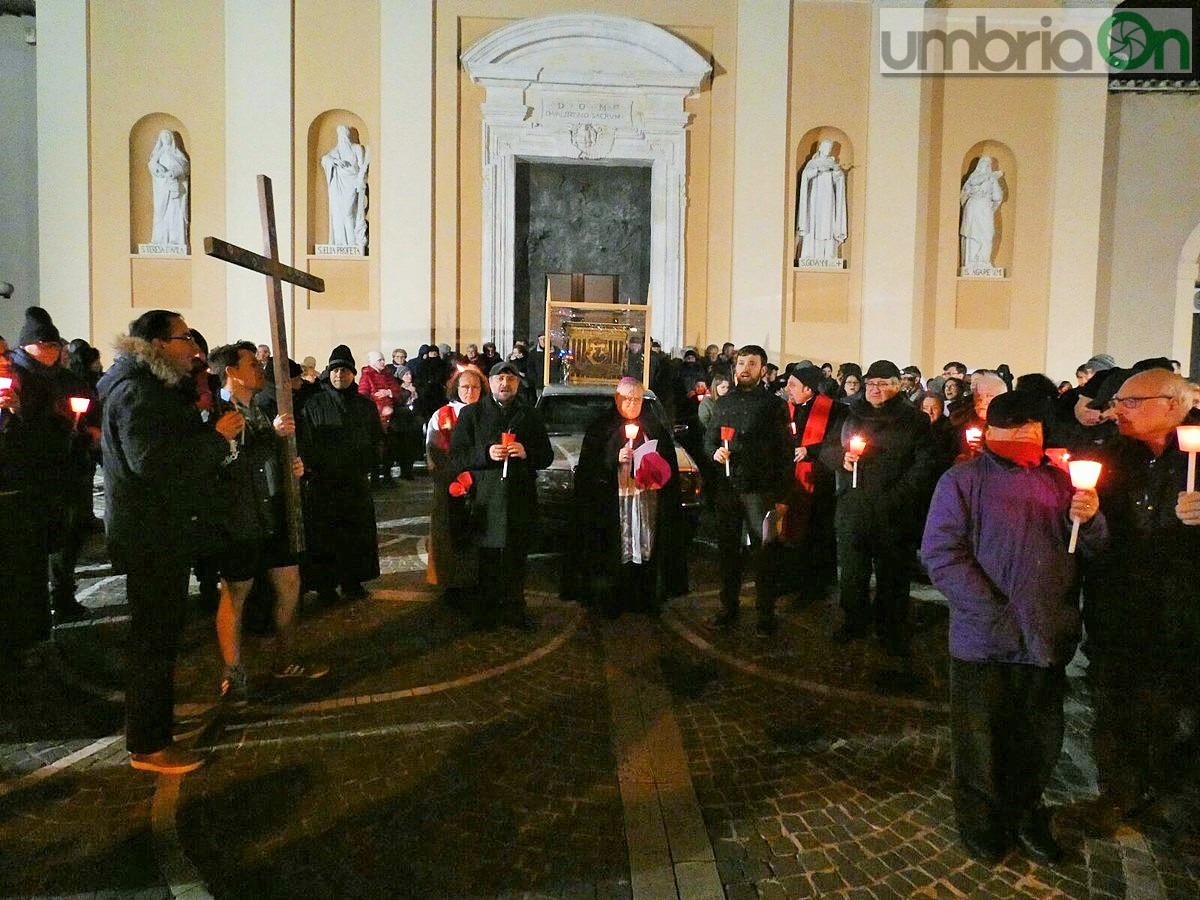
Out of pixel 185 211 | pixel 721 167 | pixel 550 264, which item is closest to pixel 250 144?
pixel 185 211

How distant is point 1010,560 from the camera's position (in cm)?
289

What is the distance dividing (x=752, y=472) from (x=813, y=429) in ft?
2.77

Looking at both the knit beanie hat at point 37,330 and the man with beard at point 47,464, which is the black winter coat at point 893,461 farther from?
the knit beanie hat at point 37,330

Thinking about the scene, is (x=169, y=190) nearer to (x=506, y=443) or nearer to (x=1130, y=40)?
(x=506, y=443)

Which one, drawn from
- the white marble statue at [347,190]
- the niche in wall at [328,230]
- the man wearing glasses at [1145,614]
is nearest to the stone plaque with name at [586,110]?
the niche in wall at [328,230]

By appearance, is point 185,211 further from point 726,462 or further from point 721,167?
point 726,462

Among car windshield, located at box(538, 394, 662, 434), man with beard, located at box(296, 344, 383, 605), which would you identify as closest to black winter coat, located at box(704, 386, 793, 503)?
man with beard, located at box(296, 344, 383, 605)

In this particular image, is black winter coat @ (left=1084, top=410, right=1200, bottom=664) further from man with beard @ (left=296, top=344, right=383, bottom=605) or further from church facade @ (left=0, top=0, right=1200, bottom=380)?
church facade @ (left=0, top=0, right=1200, bottom=380)

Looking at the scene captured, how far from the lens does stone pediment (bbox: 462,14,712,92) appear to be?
14.9 meters

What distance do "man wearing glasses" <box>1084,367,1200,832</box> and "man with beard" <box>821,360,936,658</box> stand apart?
176cm

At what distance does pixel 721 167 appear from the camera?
1592cm

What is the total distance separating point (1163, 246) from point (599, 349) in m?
13.3

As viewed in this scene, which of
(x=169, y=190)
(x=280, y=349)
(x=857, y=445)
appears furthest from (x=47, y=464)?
(x=169, y=190)

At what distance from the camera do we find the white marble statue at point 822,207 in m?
15.8
